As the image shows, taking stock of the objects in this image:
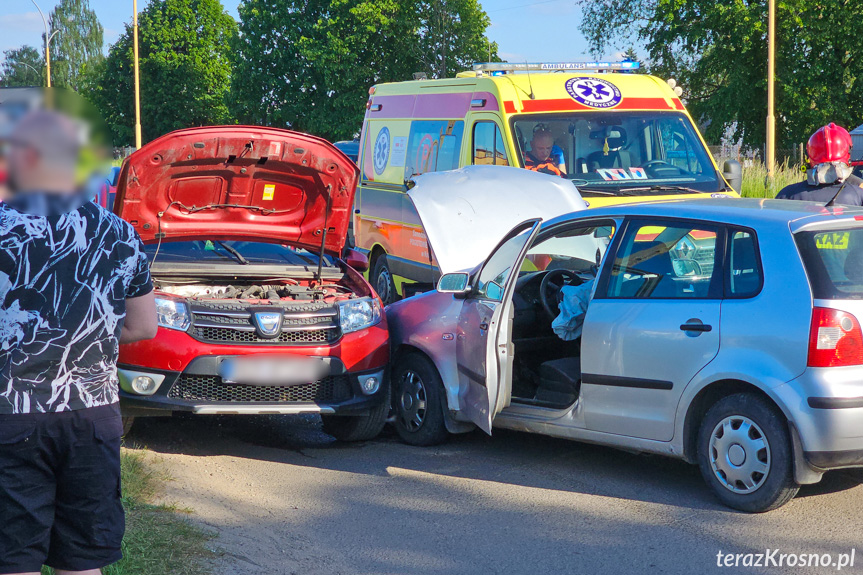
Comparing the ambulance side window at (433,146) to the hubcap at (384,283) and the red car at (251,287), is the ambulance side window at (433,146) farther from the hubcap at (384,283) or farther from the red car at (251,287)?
the red car at (251,287)

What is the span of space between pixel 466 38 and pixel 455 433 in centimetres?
3978

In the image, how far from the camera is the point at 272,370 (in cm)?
623

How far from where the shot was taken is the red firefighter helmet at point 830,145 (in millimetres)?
6844

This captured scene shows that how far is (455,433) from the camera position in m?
6.71

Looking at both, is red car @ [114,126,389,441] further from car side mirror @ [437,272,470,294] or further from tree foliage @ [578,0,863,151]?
tree foliage @ [578,0,863,151]

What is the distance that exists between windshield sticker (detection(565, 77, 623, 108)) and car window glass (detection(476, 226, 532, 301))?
363 cm

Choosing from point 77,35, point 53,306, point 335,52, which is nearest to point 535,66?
point 53,306

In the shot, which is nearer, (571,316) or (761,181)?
(571,316)

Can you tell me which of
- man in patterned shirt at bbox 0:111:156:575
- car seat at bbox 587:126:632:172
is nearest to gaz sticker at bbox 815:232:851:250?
man in patterned shirt at bbox 0:111:156:575

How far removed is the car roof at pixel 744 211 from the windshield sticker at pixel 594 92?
3.98 metres

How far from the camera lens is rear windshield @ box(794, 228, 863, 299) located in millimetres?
4762

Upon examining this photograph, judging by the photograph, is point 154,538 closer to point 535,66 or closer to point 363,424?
point 363,424

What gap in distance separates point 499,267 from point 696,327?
1558mm

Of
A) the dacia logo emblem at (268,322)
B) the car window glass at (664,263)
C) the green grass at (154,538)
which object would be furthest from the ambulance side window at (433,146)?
the green grass at (154,538)
